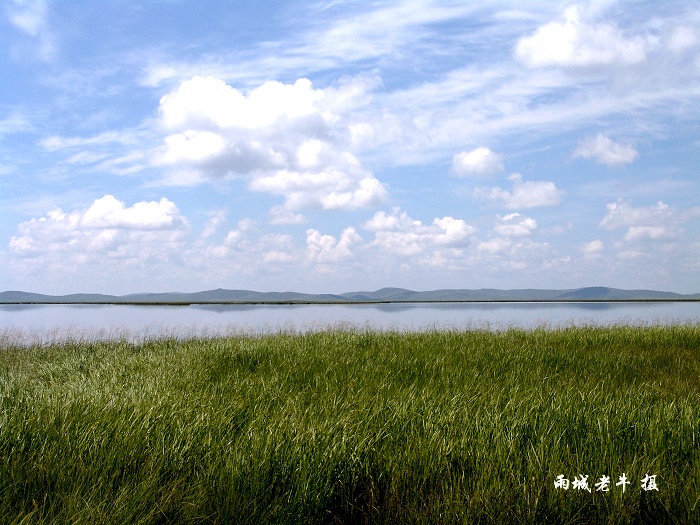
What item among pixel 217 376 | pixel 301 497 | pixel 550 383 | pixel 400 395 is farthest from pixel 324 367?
pixel 301 497

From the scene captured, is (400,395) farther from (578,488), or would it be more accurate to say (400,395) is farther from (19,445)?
(19,445)

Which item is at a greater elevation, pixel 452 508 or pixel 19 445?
pixel 19 445

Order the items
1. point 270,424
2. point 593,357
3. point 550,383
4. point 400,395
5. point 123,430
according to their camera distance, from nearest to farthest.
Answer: point 123,430, point 270,424, point 400,395, point 550,383, point 593,357

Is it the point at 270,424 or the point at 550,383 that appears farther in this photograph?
the point at 550,383

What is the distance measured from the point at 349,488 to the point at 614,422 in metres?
2.53

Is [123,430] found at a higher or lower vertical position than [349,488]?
higher

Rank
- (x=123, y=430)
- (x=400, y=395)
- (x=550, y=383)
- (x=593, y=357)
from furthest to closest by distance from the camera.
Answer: (x=593, y=357) < (x=550, y=383) < (x=400, y=395) < (x=123, y=430)

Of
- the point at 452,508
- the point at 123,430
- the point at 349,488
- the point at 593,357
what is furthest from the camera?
the point at 593,357

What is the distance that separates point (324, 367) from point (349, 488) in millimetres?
4359

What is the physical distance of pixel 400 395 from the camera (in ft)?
19.7

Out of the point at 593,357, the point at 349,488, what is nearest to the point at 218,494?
the point at 349,488

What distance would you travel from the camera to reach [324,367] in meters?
8.05

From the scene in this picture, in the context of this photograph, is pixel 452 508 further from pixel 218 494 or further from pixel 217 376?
pixel 217 376

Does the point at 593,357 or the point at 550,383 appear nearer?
the point at 550,383
